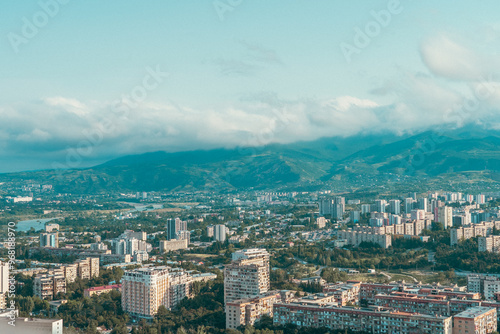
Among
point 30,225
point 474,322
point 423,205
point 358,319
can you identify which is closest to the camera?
point 474,322

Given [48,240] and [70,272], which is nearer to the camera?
[70,272]

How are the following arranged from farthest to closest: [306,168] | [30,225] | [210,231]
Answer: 1. [306,168]
2. [30,225]
3. [210,231]

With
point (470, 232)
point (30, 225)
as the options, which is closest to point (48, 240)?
point (30, 225)

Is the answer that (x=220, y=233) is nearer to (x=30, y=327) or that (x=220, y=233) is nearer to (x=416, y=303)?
(x=416, y=303)

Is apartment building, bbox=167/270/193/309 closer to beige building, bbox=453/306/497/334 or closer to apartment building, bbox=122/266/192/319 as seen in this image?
apartment building, bbox=122/266/192/319

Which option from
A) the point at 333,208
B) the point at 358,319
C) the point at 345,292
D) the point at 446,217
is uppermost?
the point at 333,208

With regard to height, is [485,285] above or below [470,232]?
below

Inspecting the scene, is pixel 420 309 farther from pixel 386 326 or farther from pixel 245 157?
pixel 245 157
